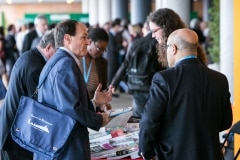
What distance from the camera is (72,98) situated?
3.05 meters

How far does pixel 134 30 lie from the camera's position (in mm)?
11094

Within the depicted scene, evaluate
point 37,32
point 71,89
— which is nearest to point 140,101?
point 71,89

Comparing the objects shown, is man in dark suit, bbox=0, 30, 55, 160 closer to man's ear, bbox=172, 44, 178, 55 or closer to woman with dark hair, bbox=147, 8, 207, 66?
woman with dark hair, bbox=147, 8, 207, 66

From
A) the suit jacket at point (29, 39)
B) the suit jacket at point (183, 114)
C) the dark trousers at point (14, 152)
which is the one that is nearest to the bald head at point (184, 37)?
the suit jacket at point (183, 114)

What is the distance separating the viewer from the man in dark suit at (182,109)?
2980mm

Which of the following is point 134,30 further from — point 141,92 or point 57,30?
point 57,30

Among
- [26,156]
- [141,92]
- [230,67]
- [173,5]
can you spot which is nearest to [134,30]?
[173,5]

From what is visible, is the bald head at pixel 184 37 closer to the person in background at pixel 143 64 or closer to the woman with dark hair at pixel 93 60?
the woman with dark hair at pixel 93 60

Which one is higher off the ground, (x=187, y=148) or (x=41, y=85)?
(x=41, y=85)

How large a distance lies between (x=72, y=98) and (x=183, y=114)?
1.99ft

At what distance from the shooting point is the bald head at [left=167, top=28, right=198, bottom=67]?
303 centimetres

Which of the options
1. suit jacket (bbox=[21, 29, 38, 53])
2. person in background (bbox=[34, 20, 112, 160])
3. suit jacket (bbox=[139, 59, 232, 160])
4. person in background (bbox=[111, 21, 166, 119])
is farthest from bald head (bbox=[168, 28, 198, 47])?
suit jacket (bbox=[21, 29, 38, 53])

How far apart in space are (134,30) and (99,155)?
7739 millimetres

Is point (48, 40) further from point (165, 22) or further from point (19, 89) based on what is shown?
point (165, 22)
